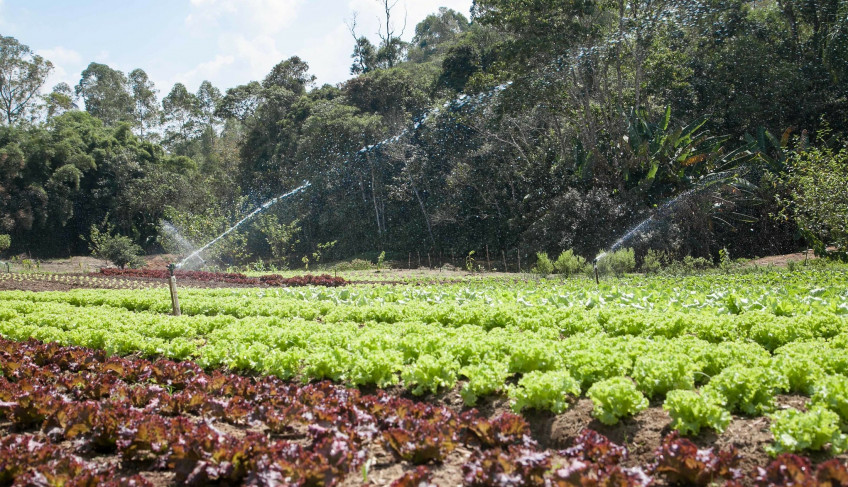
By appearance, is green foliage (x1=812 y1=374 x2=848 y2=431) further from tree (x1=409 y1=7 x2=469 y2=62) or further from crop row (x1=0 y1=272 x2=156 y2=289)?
tree (x1=409 y1=7 x2=469 y2=62)

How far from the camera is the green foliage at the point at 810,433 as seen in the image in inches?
149

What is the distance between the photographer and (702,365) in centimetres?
540

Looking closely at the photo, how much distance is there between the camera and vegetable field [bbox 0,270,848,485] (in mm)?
3846

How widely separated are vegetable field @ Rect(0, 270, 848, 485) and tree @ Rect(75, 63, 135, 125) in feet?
208

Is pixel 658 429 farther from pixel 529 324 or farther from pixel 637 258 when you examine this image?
pixel 637 258

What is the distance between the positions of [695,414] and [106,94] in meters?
71.9

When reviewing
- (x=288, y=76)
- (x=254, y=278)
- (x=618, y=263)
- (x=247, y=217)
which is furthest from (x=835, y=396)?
(x=288, y=76)

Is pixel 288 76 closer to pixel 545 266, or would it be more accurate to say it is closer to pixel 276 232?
pixel 276 232

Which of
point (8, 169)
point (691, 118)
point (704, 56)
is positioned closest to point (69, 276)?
point (8, 169)

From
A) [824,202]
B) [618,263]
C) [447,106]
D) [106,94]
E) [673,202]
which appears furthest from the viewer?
[106,94]

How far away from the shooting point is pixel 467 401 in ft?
17.4

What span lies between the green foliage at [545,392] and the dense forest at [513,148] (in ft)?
52.9

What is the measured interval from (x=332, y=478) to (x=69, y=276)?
979 inches

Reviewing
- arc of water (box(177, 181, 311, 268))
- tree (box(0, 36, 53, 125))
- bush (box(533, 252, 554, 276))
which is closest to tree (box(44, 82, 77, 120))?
tree (box(0, 36, 53, 125))
